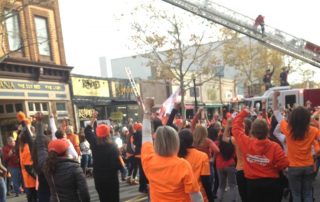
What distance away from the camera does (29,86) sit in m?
21.1

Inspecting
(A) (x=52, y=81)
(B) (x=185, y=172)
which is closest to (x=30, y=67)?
(A) (x=52, y=81)

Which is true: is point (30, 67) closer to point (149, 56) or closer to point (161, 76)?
point (149, 56)

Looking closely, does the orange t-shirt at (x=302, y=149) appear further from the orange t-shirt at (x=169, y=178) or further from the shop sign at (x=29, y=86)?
the shop sign at (x=29, y=86)

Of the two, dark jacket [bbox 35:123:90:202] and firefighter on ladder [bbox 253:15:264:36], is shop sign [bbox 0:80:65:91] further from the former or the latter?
dark jacket [bbox 35:123:90:202]

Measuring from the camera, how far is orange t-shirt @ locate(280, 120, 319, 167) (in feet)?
18.3

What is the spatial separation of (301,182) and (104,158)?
288cm

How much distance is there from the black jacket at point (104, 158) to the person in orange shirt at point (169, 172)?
2788 mm

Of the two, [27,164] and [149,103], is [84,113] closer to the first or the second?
[27,164]

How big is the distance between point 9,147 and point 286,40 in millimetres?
14606

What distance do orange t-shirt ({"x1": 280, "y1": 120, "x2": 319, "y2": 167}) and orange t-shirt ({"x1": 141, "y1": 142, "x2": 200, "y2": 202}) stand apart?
2499 mm

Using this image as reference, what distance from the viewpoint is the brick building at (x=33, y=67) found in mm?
19922

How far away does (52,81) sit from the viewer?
2294cm

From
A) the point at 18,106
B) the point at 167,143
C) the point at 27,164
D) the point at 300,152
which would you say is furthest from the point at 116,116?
the point at 167,143

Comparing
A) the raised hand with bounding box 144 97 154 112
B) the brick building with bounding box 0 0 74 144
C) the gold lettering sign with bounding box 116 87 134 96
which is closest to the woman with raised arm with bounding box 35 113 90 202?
the raised hand with bounding box 144 97 154 112
